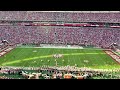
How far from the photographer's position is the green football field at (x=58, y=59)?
16297 mm

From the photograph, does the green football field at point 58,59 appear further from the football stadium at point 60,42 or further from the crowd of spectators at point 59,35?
the crowd of spectators at point 59,35

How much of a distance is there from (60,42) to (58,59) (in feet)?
22.4

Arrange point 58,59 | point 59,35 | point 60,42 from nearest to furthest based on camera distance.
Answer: point 58,59, point 60,42, point 59,35

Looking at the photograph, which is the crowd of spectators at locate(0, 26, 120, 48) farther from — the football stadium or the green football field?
the green football field

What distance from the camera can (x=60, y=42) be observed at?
24266mm

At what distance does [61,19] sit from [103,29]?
13.5 ft

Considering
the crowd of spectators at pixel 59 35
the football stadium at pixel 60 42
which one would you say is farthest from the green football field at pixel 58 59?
the crowd of spectators at pixel 59 35

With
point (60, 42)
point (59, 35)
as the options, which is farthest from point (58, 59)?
point (59, 35)

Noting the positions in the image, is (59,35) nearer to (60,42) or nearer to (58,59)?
(60,42)

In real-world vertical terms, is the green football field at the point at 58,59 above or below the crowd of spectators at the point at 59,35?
below

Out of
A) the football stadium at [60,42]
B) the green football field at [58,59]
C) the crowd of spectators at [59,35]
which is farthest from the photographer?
the crowd of spectators at [59,35]
